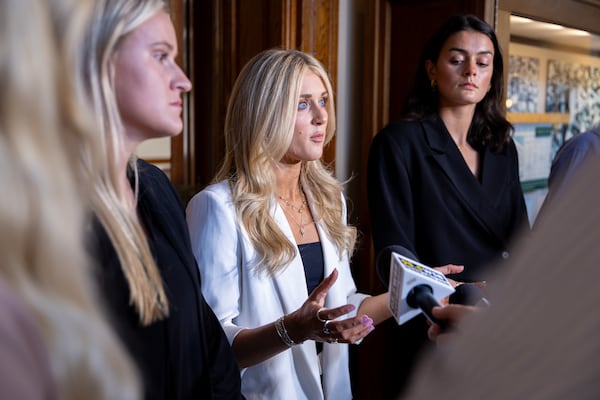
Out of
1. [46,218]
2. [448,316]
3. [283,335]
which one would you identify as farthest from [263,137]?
[46,218]

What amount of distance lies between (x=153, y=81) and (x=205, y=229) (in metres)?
0.62

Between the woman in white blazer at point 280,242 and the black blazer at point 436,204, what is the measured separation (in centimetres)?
15

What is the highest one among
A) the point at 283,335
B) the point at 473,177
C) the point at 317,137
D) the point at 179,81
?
the point at 179,81

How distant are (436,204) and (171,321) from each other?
42.5 inches

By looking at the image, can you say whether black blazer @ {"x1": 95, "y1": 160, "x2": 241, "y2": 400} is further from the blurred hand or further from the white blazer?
the blurred hand

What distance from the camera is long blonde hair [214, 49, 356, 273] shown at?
5.35 ft

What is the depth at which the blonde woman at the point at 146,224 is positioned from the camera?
0.90 m

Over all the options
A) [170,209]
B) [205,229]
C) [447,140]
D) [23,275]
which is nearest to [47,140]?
[23,275]

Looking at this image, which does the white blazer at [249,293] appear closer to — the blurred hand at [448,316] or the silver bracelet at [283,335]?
the silver bracelet at [283,335]

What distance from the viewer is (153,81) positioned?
104cm

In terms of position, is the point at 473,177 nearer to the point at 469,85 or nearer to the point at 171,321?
A: the point at 469,85

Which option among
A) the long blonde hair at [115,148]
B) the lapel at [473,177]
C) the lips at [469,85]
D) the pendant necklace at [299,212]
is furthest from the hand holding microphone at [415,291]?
the lips at [469,85]

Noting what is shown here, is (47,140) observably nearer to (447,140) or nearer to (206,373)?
(206,373)

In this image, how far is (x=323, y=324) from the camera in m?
1.44
